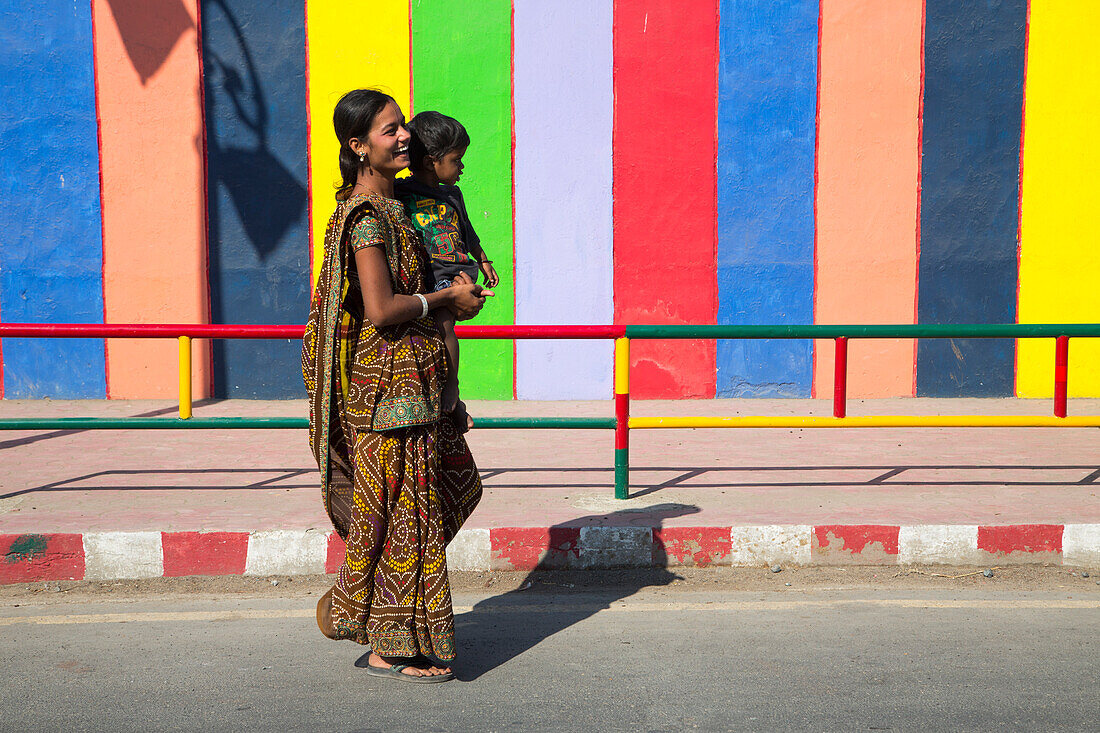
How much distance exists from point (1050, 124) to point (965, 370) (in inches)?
90.5

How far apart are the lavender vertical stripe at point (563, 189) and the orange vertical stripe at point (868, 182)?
1.94 metres

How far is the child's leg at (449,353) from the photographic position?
2.84 m

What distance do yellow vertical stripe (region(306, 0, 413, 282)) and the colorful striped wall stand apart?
2cm

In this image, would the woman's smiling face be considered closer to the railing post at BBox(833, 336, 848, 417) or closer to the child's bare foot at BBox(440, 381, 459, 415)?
the child's bare foot at BBox(440, 381, 459, 415)

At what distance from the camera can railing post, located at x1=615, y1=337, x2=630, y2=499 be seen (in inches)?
176

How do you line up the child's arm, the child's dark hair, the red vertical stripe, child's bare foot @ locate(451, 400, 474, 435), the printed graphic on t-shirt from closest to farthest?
the child's dark hair, the printed graphic on t-shirt, child's bare foot @ locate(451, 400, 474, 435), the child's arm, the red vertical stripe

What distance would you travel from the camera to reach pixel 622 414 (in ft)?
15.0

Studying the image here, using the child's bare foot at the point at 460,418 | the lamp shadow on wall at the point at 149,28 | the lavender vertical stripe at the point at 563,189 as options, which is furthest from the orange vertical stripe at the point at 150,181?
the child's bare foot at the point at 460,418

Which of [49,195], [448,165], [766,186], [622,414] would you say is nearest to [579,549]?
[622,414]

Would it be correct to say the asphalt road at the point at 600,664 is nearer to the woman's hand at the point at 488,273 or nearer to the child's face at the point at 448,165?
the woman's hand at the point at 488,273

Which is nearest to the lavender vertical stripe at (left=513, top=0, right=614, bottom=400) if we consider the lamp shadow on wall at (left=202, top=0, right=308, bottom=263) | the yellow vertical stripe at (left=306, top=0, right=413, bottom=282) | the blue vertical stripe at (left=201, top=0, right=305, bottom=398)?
the yellow vertical stripe at (left=306, top=0, right=413, bottom=282)

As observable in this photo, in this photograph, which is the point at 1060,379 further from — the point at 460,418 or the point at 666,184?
the point at 666,184

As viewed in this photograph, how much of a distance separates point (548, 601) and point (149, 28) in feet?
22.8

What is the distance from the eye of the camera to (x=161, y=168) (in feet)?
27.8
